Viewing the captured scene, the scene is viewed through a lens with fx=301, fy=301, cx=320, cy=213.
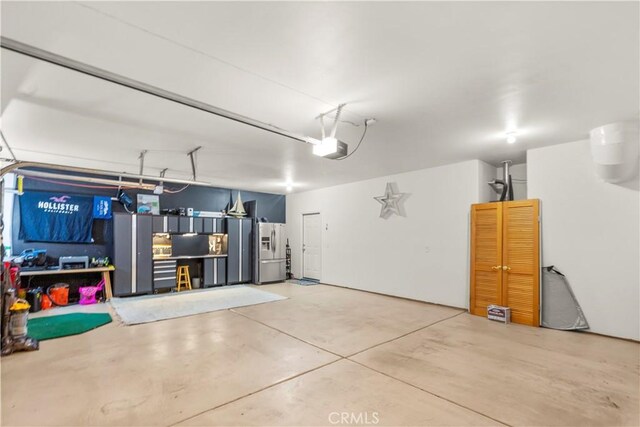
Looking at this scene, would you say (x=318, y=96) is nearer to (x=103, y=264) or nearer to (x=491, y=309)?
(x=491, y=309)

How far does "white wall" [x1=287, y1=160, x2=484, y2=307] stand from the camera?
579 centimetres

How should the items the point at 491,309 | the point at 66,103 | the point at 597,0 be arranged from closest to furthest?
the point at 597,0 → the point at 66,103 → the point at 491,309

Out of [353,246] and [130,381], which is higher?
[353,246]

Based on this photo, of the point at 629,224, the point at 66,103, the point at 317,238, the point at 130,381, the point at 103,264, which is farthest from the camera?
the point at 317,238

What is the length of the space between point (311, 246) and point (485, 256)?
5005 mm

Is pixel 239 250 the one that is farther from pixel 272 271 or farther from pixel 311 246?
pixel 311 246

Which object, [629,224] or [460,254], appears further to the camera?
[460,254]

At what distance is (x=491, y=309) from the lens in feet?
16.5

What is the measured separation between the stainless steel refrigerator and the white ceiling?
15.2ft

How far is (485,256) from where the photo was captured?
534 cm

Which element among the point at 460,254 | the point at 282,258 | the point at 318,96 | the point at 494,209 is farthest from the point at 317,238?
the point at 318,96

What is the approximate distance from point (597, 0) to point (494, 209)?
3952mm

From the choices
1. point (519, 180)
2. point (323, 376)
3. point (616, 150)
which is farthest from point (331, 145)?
point (519, 180)

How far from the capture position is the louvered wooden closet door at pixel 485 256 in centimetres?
518
